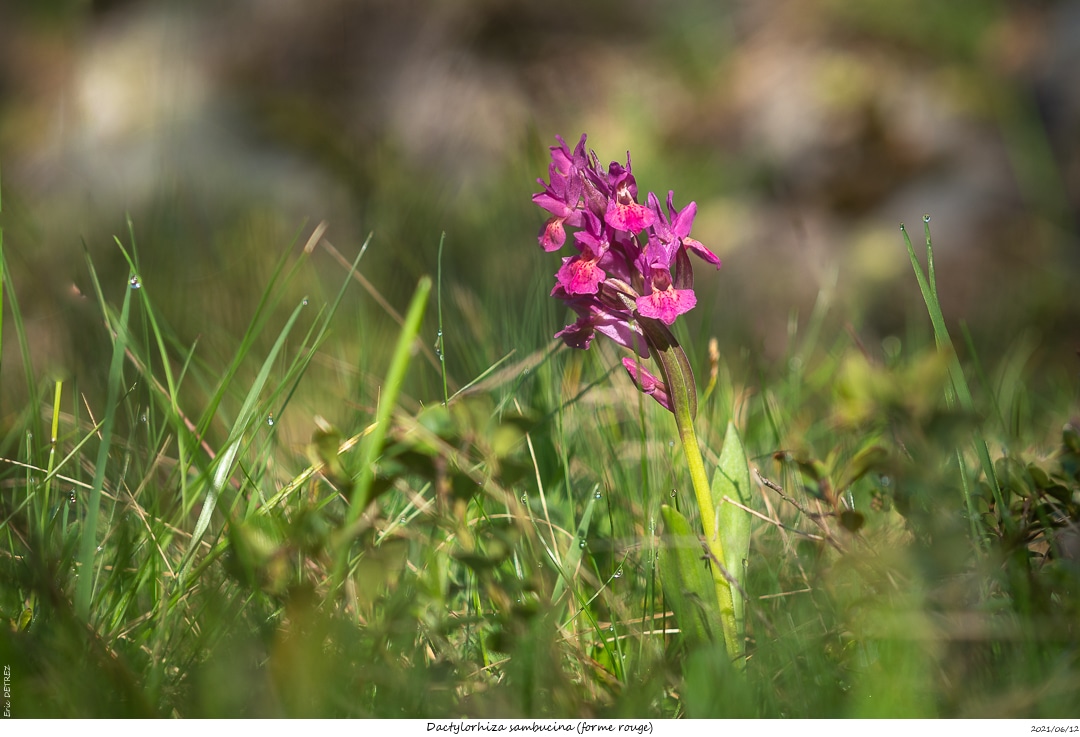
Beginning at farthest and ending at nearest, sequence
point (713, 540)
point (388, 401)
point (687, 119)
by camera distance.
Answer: point (687, 119)
point (713, 540)
point (388, 401)

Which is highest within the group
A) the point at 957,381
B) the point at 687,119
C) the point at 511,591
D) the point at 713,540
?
the point at 687,119

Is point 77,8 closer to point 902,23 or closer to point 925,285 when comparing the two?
point 902,23

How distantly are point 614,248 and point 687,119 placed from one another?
337 cm

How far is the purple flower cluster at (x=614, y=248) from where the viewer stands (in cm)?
68

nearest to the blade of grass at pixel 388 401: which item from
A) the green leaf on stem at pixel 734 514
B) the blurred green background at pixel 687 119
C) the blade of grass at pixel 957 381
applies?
the green leaf on stem at pixel 734 514

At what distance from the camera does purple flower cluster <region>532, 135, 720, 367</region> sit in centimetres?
68

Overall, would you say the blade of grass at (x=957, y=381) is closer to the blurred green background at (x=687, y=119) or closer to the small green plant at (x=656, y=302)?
the small green plant at (x=656, y=302)

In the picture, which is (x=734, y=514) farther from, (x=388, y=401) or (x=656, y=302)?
(x=388, y=401)

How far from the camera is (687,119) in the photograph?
151 inches

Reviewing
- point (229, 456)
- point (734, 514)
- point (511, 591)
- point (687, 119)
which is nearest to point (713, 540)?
point (734, 514)

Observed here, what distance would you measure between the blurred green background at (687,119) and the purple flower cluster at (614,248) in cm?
170

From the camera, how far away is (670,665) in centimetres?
67
